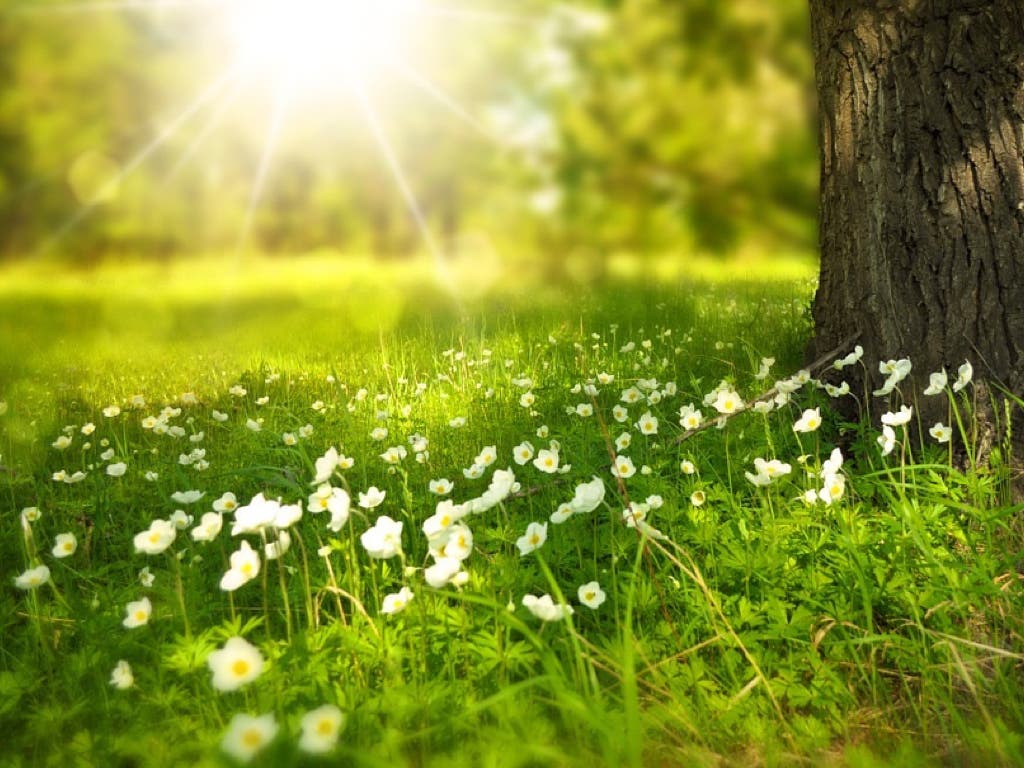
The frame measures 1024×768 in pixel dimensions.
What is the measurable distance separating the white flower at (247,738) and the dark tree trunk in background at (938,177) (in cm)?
210

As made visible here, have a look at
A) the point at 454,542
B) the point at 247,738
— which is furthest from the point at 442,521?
the point at 247,738

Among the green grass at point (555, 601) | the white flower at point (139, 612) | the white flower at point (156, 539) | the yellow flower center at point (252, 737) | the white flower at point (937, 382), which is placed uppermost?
the white flower at point (937, 382)

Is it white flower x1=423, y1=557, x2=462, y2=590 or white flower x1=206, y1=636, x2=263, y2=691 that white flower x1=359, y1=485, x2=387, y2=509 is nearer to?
white flower x1=423, y1=557, x2=462, y2=590

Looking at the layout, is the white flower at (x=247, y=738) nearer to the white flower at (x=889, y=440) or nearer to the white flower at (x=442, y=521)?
the white flower at (x=442, y=521)

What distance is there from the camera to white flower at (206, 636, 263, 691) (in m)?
1.07

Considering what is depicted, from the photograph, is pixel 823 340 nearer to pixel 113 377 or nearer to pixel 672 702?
pixel 672 702

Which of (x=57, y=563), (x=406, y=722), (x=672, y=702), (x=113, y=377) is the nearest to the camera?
(x=406, y=722)

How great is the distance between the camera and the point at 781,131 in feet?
13.0

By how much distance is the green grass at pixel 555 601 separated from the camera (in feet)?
4.32

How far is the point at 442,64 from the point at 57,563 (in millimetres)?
5582

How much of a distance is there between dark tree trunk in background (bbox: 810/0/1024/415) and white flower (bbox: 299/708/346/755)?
6.65ft

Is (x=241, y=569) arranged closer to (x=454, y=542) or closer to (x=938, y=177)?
(x=454, y=542)

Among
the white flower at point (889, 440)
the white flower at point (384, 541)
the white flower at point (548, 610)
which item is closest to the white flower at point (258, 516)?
the white flower at point (384, 541)

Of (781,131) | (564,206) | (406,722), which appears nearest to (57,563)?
(406,722)
